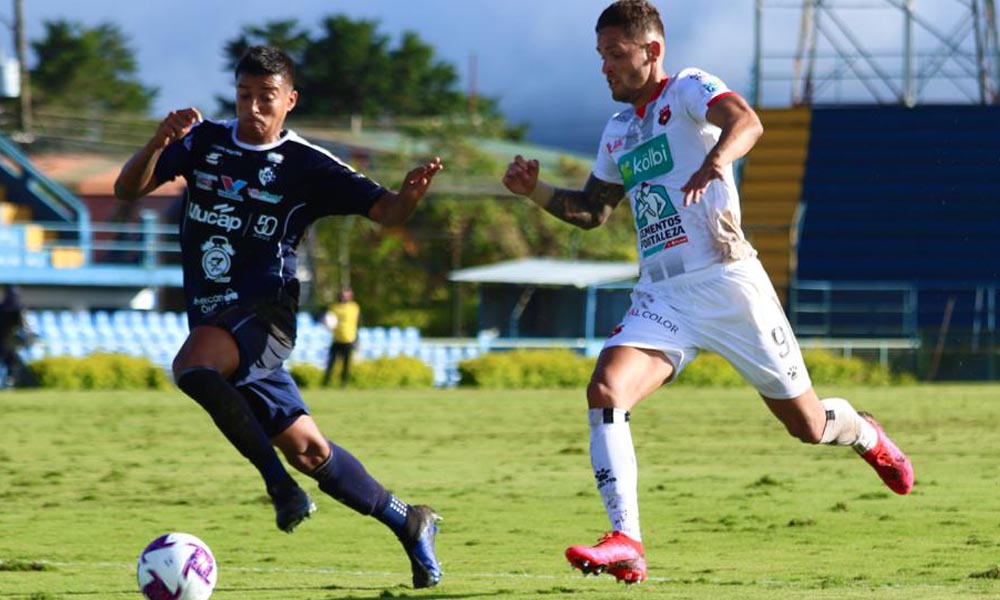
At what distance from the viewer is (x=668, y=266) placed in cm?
712

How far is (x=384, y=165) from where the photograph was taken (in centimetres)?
5806

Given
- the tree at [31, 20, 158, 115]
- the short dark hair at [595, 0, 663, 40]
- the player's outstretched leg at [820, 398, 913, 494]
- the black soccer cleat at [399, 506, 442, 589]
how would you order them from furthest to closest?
the tree at [31, 20, 158, 115]
the player's outstretched leg at [820, 398, 913, 494]
the black soccer cleat at [399, 506, 442, 589]
the short dark hair at [595, 0, 663, 40]

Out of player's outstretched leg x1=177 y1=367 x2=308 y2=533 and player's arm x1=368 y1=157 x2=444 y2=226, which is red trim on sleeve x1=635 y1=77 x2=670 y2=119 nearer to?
player's arm x1=368 y1=157 x2=444 y2=226

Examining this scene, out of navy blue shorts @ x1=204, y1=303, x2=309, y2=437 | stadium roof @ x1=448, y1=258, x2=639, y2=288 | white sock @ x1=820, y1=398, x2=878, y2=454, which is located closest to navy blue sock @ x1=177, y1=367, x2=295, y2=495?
navy blue shorts @ x1=204, y1=303, x2=309, y2=437

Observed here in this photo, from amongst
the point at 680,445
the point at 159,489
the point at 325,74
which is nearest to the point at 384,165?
the point at 325,74

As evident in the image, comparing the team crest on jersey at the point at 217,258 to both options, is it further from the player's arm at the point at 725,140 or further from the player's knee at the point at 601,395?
the player's arm at the point at 725,140

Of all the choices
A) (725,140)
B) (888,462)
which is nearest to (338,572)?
(888,462)

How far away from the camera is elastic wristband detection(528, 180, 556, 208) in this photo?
25.3 ft

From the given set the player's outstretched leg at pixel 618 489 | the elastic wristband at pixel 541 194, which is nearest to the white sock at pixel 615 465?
the player's outstretched leg at pixel 618 489

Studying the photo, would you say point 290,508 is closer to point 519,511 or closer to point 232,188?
point 232,188

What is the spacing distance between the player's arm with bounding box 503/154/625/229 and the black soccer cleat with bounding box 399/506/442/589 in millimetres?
1476

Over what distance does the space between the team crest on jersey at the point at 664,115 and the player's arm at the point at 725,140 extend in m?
0.23

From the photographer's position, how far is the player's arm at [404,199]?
23.7 ft

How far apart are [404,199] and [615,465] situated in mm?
1408
